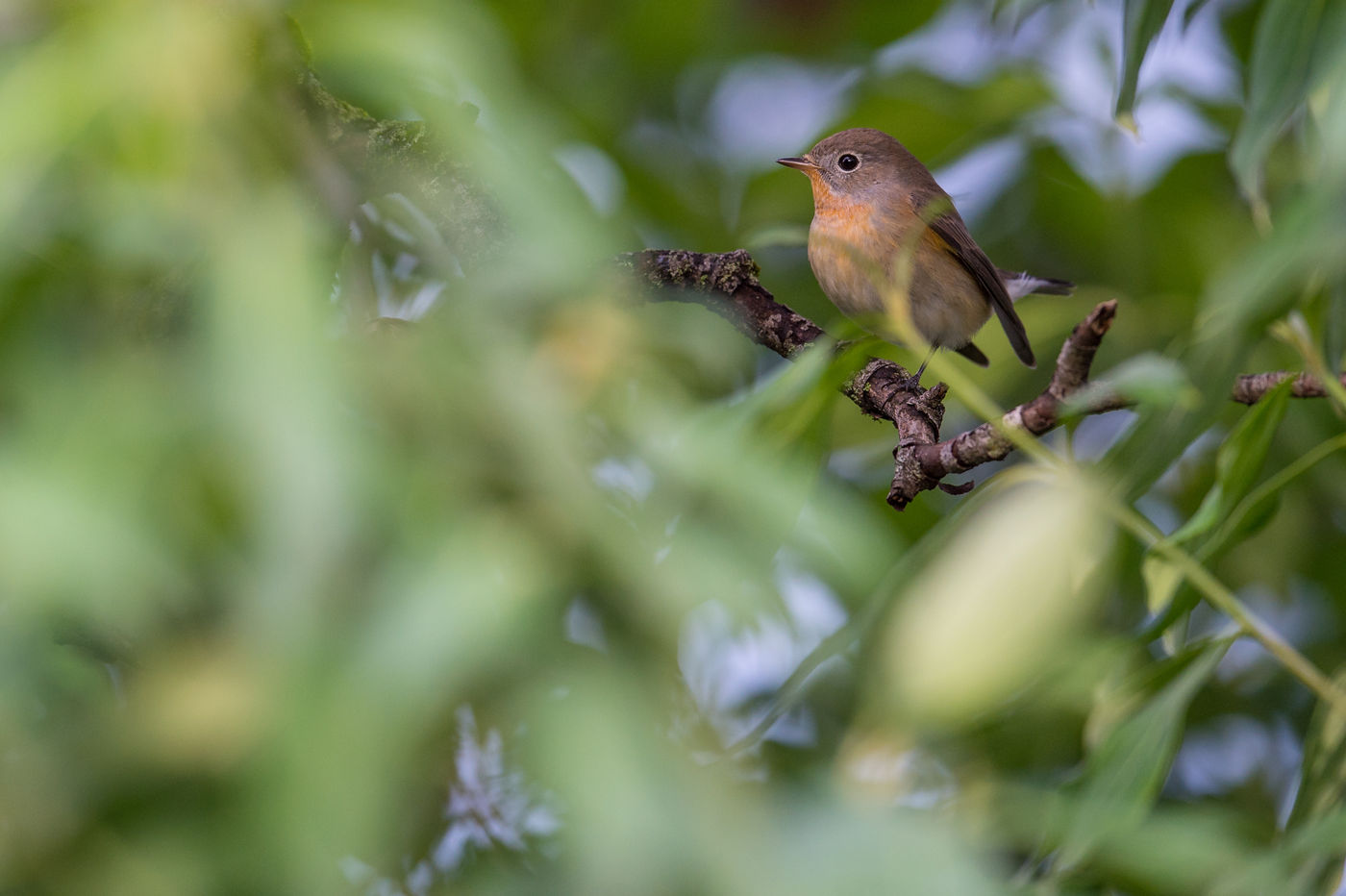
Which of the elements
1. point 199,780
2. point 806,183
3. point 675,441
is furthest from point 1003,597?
point 806,183

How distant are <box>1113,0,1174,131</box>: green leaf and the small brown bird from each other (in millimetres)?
1089

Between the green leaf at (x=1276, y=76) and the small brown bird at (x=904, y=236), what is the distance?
1201mm

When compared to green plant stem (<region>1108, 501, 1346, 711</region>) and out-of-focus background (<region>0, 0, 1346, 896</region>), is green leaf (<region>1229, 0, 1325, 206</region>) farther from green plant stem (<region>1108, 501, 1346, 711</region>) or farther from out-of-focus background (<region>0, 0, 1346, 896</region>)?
green plant stem (<region>1108, 501, 1346, 711</region>)

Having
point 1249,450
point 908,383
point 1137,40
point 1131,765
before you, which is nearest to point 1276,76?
point 1137,40

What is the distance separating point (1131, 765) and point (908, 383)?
67cm

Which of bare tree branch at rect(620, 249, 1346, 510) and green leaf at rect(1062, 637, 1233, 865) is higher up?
bare tree branch at rect(620, 249, 1346, 510)

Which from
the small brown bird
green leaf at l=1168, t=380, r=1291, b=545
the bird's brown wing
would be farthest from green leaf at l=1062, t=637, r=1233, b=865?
the small brown bird

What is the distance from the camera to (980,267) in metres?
2.92

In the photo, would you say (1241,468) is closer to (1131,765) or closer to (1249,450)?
(1249,450)

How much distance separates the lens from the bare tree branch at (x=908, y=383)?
4.10 feet

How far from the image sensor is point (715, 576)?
4.10 ft

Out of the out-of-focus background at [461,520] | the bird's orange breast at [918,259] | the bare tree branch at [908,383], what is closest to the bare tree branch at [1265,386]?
the bare tree branch at [908,383]

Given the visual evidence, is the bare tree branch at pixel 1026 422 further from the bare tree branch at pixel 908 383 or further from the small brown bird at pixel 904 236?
the small brown bird at pixel 904 236

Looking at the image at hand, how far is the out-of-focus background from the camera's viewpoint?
1.18 m
